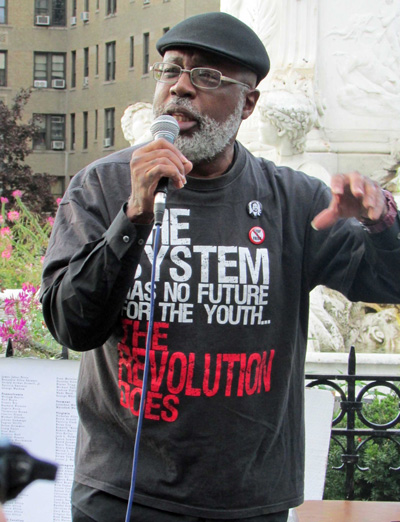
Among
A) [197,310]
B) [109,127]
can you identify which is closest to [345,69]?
[197,310]

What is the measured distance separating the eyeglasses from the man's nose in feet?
0.04

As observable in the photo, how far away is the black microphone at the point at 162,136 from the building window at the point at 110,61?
44847 mm

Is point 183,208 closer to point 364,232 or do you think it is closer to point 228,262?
point 228,262

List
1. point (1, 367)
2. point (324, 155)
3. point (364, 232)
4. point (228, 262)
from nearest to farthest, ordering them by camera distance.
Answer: point (228, 262) < point (364, 232) < point (1, 367) < point (324, 155)

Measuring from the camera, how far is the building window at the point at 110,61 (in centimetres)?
4622

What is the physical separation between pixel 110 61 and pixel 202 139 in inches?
1783

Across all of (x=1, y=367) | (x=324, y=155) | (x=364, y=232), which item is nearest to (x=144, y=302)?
(x=364, y=232)

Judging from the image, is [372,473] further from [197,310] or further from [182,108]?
[182,108]

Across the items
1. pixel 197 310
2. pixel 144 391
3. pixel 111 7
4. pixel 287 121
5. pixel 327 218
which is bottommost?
pixel 144 391

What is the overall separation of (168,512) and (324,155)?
228 inches

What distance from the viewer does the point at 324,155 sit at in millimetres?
7746

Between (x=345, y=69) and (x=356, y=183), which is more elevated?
(x=345, y=69)

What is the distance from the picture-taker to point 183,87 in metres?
2.44

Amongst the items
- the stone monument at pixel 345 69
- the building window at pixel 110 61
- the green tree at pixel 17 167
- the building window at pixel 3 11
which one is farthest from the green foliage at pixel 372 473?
the building window at pixel 3 11
